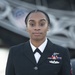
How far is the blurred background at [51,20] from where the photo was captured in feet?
25.7

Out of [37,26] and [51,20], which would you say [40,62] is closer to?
[37,26]

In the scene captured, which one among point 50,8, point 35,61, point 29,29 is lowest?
point 35,61

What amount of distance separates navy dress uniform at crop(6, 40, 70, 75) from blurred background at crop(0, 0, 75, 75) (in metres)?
6.10

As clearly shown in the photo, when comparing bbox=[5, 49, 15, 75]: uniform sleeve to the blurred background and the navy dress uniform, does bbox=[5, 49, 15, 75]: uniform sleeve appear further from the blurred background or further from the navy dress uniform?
the blurred background

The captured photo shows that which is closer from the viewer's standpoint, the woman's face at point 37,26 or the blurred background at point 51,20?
the woman's face at point 37,26

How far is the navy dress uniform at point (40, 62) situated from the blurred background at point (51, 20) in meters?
6.10

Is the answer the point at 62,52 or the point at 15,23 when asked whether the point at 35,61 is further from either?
the point at 15,23

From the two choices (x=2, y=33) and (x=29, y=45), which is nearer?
(x=29, y=45)

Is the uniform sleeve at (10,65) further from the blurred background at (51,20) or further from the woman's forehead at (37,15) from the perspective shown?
the blurred background at (51,20)

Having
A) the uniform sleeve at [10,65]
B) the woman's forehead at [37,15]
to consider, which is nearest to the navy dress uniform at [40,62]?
the uniform sleeve at [10,65]

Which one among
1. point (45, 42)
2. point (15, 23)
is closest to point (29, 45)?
point (45, 42)

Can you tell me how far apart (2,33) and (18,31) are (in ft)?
→ 1.44

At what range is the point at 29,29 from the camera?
1.62 metres

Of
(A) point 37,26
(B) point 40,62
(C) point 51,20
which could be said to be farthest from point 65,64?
(C) point 51,20
